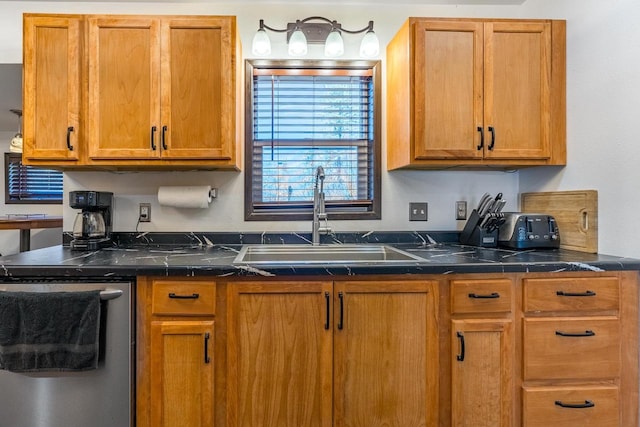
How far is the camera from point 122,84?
1.79m

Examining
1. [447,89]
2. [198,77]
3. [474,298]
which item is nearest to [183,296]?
[198,77]

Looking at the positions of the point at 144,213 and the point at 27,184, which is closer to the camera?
the point at 144,213

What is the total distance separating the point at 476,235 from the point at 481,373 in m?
0.79

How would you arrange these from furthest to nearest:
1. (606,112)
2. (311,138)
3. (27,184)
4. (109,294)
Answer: (27,184)
(311,138)
(606,112)
(109,294)

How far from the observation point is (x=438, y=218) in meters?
2.24

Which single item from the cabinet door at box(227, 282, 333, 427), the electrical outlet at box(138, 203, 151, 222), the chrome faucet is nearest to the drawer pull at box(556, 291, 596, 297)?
the cabinet door at box(227, 282, 333, 427)

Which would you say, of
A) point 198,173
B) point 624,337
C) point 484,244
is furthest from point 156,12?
point 624,337

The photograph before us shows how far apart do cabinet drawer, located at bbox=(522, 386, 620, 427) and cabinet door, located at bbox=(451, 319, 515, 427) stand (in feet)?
0.31

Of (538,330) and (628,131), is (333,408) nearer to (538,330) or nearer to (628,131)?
(538,330)

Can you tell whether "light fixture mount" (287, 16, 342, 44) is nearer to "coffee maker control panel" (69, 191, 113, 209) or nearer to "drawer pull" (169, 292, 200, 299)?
"coffee maker control panel" (69, 191, 113, 209)

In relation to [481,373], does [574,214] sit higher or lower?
higher

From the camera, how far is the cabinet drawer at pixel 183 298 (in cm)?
146

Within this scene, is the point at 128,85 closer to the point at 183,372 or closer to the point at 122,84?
the point at 122,84

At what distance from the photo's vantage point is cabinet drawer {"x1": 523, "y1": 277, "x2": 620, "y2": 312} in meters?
1.51
